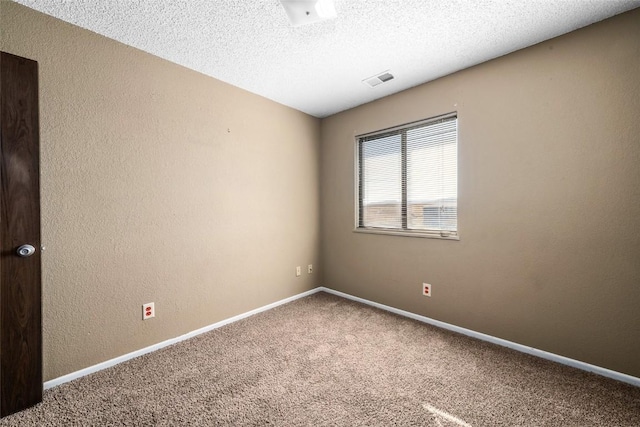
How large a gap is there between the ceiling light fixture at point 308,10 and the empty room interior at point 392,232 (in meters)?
0.03

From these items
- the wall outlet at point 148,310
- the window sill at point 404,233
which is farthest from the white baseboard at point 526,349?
the wall outlet at point 148,310

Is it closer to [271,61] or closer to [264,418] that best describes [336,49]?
[271,61]

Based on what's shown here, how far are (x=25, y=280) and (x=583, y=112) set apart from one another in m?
3.79

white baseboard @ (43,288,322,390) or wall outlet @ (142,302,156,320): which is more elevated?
wall outlet @ (142,302,156,320)

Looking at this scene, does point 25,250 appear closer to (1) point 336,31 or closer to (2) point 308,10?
(2) point 308,10

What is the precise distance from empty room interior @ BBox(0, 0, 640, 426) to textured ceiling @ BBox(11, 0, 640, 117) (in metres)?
0.02

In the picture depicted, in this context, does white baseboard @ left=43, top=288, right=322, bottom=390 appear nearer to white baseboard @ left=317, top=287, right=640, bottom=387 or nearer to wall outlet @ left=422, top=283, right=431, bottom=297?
white baseboard @ left=317, top=287, right=640, bottom=387

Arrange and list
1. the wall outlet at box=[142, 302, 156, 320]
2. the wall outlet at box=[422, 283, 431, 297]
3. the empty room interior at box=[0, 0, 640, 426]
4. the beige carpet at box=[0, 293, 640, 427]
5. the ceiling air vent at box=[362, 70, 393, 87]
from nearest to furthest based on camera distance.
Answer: the beige carpet at box=[0, 293, 640, 427] < the empty room interior at box=[0, 0, 640, 426] < the wall outlet at box=[142, 302, 156, 320] < the ceiling air vent at box=[362, 70, 393, 87] < the wall outlet at box=[422, 283, 431, 297]

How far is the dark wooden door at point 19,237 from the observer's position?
4.76 feet

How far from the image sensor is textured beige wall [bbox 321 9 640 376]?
1.71m

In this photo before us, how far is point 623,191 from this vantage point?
1.71 metres

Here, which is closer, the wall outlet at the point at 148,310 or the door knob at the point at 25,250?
the door knob at the point at 25,250

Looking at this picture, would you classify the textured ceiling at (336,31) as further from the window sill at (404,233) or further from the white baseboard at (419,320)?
the white baseboard at (419,320)

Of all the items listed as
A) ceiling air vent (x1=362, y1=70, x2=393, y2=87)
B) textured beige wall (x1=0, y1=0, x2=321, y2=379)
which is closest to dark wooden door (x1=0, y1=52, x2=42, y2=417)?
textured beige wall (x1=0, y1=0, x2=321, y2=379)
